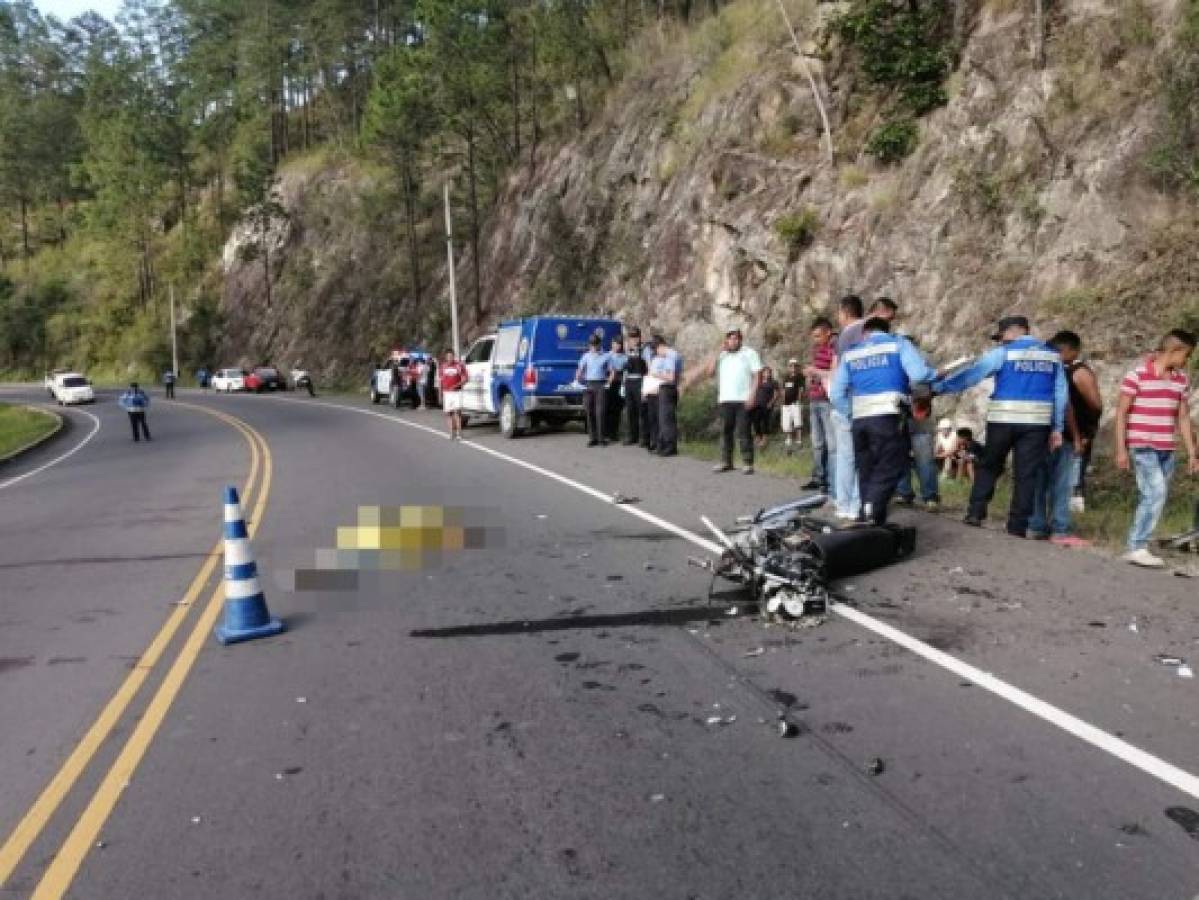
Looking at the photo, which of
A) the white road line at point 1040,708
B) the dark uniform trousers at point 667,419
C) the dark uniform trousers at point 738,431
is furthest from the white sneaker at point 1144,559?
the dark uniform trousers at point 667,419

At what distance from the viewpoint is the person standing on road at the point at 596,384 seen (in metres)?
16.8

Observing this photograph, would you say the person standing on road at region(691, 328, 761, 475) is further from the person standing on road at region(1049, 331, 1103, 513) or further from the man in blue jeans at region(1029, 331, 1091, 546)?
the man in blue jeans at region(1029, 331, 1091, 546)

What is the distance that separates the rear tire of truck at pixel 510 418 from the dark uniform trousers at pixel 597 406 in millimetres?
2308

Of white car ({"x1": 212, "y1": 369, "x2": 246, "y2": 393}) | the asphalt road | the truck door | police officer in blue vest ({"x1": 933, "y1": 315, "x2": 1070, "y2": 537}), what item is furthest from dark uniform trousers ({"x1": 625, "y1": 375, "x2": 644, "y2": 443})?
white car ({"x1": 212, "y1": 369, "x2": 246, "y2": 393})

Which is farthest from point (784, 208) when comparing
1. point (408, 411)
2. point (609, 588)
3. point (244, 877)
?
point (244, 877)

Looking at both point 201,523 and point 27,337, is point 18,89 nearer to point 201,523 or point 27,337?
point 27,337

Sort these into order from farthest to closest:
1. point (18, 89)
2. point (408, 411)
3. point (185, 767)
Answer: point (18, 89) → point (408, 411) → point (185, 767)

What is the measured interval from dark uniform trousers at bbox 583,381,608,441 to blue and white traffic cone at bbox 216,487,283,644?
10956 millimetres

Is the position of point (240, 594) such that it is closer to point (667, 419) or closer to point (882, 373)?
point (882, 373)

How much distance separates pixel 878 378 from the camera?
7.78m

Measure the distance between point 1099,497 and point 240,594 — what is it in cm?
970

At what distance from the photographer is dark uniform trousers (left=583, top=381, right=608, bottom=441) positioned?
17.0 metres

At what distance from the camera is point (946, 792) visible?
374 cm

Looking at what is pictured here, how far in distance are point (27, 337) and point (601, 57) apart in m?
62.4
